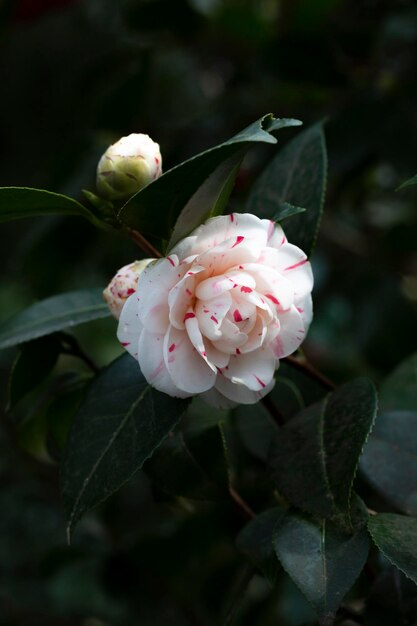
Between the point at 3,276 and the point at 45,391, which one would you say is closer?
the point at 45,391

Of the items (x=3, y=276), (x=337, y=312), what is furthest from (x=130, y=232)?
(x=3, y=276)

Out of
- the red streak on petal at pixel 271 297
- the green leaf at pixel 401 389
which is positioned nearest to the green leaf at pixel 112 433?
the red streak on petal at pixel 271 297

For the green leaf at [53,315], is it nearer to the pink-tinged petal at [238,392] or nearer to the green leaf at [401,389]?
the pink-tinged petal at [238,392]

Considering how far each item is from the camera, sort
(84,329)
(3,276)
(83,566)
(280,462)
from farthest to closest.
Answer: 1. (3,276)
2. (84,329)
3. (83,566)
4. (280,462)

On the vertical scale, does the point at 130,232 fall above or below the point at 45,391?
above

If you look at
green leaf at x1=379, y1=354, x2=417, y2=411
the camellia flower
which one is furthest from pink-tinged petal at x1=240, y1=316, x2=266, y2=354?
green leaf at x1=379, y1=354, x2=417, y2=411

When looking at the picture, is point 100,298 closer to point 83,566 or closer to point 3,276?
point 83,566

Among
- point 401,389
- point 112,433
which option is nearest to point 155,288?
point 112,433
